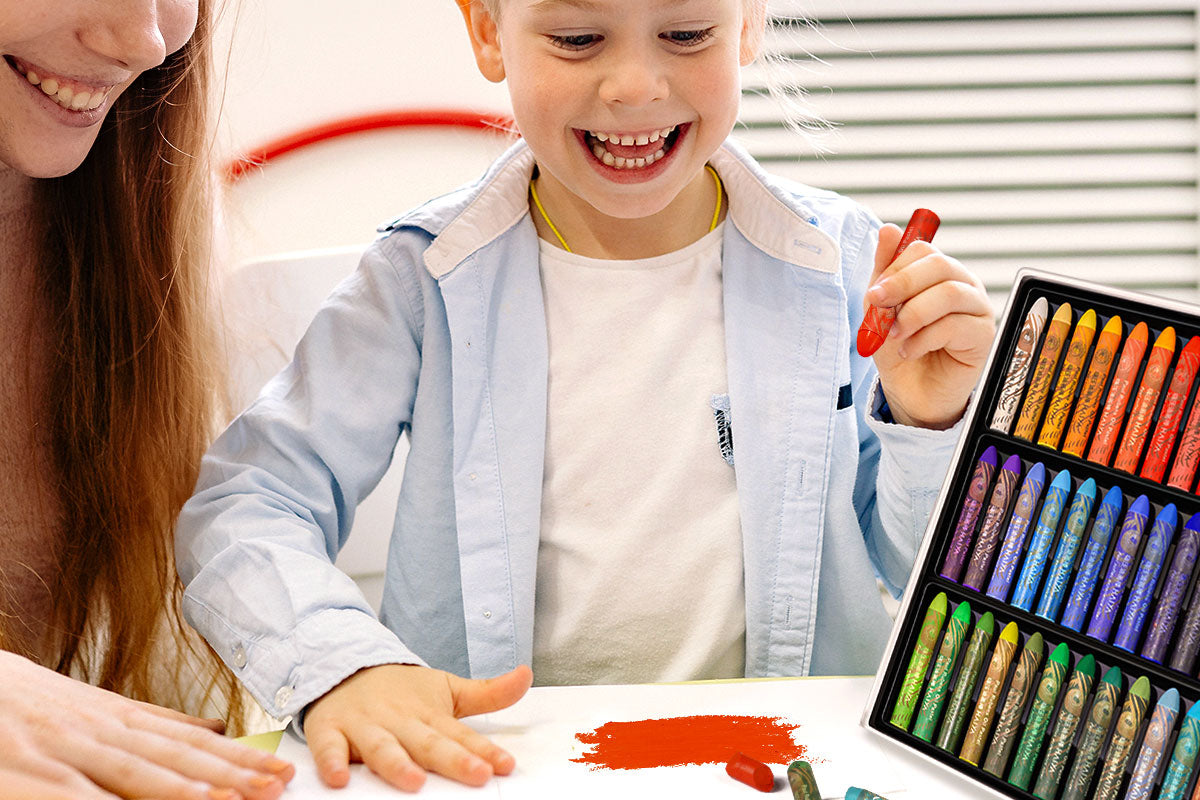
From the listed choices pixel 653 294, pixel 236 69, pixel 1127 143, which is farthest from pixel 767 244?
pixel 1127 143

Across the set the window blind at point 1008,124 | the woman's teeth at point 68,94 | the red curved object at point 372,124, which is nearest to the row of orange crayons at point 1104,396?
the woman's teeth at point 68,94

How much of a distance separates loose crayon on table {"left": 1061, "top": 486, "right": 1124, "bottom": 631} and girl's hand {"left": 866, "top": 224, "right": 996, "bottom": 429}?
0.14 metres

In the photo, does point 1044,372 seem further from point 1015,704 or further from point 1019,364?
point 1015,704

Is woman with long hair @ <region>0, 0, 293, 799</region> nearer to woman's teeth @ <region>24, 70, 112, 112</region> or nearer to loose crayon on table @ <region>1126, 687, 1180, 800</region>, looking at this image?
woman's teeth @ <region>24, 70, 112, 112</region>

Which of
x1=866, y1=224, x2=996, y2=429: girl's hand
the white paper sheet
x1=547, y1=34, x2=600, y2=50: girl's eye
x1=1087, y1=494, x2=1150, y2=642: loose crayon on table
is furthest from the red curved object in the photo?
x1=1087, y1=494, x2=1150, y2=642: loose crayon on table

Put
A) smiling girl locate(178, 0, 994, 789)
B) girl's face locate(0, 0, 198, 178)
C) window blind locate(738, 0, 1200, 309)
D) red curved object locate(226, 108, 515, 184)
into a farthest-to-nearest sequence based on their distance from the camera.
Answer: window blind locate(738, 0, 1200, 309) < red curved object locate(226, 108, 515, 184) < smiling girl locate(178, 0, 994, 789) < girl's face locate(0, 0, 198, 178)

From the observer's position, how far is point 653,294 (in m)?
0.86

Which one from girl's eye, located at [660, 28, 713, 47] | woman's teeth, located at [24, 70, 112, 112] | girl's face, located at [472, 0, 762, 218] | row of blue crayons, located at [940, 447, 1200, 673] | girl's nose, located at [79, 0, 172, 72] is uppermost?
girl's eye, located at [660, 28, 713, 47]

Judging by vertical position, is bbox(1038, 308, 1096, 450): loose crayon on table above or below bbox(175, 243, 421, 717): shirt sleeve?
above

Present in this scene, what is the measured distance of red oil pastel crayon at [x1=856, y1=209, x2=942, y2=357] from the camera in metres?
0.67

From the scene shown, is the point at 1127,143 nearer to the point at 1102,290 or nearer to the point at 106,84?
the point at 1102,290

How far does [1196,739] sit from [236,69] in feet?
3.83

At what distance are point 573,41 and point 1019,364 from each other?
330 millimetres

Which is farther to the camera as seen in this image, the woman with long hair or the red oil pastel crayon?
the woman with long hair
